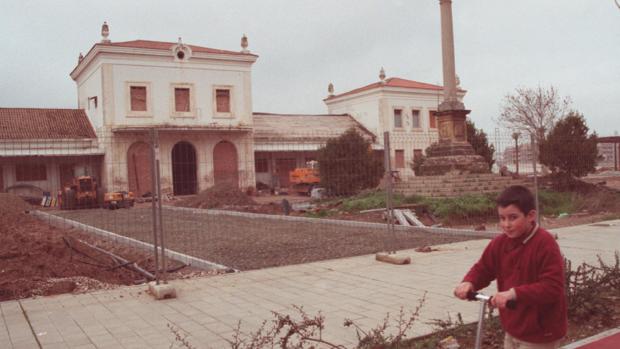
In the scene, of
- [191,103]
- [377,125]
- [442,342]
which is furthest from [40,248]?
[377,125]

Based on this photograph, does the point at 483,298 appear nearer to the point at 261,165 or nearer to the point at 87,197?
the point at 87,197

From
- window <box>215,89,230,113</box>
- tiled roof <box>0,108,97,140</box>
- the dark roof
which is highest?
the dark roof

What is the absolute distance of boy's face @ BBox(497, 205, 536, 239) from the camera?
2.73 meters

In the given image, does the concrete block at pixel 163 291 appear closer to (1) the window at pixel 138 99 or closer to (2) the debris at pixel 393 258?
(2) the debris at pixel 393 258

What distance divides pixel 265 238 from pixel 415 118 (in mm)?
33803

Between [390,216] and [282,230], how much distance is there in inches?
217

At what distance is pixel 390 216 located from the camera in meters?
8.95

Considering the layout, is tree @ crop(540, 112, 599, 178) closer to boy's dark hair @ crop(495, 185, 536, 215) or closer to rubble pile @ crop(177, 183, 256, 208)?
rubble pile @ crop(177, 183, 256, 208)

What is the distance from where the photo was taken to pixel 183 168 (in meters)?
30.1

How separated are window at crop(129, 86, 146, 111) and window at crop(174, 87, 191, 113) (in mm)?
1845

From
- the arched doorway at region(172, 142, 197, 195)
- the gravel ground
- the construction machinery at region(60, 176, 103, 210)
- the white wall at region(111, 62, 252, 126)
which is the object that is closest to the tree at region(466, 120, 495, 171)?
the white wall at region(111, 62, 252, 126)

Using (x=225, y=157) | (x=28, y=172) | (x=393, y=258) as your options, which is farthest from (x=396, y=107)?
(x=393, y=258)

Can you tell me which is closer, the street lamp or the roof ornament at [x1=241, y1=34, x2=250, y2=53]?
the street lamp

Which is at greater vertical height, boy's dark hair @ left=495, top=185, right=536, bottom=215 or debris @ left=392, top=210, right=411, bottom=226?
boy's dark hair @ left=495, top=185, right=536, bottom=215
